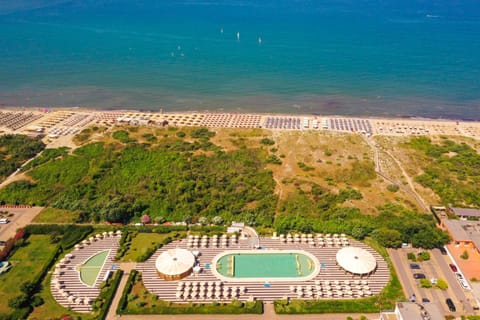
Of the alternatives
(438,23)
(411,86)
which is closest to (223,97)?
(411,86)

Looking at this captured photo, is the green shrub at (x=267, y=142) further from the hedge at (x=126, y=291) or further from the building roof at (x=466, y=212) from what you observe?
the hedge at (x=126, y=291)

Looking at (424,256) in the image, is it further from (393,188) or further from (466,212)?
(393,188)

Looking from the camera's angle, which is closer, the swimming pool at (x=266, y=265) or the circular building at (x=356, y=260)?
the circular building at (x=356, y=260)

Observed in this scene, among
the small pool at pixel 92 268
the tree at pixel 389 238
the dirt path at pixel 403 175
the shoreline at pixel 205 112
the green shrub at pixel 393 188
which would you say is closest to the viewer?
the small pool at pixel 92 268

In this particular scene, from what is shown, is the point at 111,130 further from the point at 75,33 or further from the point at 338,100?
the point at 75,33

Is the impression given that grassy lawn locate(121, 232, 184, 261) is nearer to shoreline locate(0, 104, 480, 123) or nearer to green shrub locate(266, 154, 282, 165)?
green shrub locate(266, 154, 282, 165)

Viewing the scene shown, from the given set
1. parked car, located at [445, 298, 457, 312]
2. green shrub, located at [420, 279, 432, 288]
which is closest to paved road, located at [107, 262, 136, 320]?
green shrub, located at [420, 279, 432, 288]

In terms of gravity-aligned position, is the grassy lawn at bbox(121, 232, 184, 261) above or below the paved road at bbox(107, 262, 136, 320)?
above

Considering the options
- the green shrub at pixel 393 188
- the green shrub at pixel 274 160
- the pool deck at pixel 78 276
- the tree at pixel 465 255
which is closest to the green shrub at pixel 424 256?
the tree at pixel 465 255
